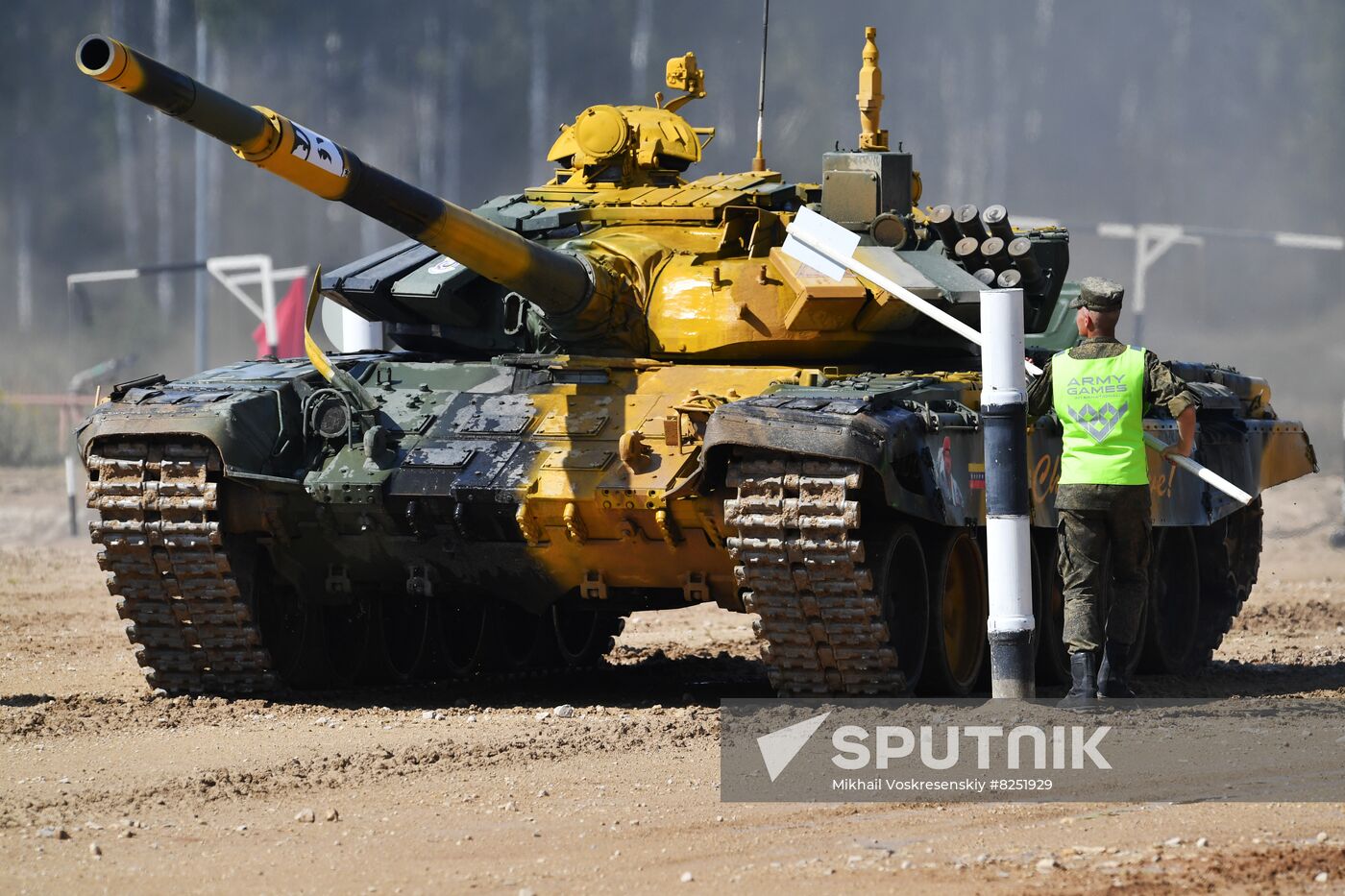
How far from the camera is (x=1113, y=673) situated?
12.0 m

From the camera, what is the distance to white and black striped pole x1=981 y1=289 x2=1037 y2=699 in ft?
32.3

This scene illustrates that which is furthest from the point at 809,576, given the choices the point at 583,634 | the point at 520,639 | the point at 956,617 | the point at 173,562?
the point at 583,634

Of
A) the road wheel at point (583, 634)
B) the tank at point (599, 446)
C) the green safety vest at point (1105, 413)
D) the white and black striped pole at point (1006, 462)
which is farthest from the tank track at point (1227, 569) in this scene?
the white and black striped pole at point (1006, 462)

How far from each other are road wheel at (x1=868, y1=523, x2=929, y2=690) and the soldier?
40.2 inches

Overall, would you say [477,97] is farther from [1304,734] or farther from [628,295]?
[1304,734]

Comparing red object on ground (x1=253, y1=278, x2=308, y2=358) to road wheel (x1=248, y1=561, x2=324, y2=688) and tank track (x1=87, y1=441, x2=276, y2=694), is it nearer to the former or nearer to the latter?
road wheel (x1=248, y1=561, x2=324, y2=688)

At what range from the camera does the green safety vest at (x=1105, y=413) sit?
11305mm

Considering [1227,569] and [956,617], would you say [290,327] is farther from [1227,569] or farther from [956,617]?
[956,617]

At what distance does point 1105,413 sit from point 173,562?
5.21 metres

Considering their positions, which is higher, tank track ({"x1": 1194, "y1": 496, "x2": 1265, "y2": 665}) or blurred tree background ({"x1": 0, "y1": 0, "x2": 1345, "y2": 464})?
blurred tree background ({"x1": 0, "y1": 0, "x2": 1345, "y2": 464})

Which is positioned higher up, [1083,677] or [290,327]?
[290,327]

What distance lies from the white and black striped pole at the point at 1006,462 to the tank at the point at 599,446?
4.77 feet

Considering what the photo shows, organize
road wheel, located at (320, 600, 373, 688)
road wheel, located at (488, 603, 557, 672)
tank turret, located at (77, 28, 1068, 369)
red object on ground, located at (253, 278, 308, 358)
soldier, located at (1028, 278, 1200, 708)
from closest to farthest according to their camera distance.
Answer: soldier, located at (1028, 278, 1200, 708), tank turret, located at (77, 28, 1068, 369), road wheel, located at (320, 600, 373, 688), road wheel, located at (488, 603, 557, 672), red object on ground, located at (253, 278, 308, 358)

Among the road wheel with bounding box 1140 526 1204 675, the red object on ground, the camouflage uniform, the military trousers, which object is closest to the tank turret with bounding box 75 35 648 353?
the camouflage uniform
